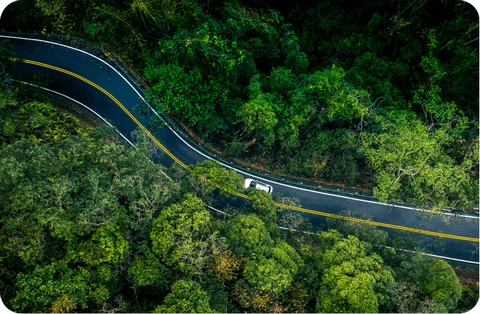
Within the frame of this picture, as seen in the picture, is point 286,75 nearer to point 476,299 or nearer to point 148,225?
point 148,225

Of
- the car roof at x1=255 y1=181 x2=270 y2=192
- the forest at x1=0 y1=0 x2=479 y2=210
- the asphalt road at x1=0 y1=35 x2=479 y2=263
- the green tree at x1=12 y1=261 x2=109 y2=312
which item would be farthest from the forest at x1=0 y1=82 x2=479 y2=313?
the forest at x1=0 y1=0 x2=479 y2=210

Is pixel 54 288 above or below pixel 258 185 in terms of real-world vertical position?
below

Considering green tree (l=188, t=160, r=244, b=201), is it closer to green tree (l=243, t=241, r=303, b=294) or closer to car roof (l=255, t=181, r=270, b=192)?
green tree (l=243, t=241, r=303, b=294)

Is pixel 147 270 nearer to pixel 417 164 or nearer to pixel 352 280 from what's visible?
pixel 352 280

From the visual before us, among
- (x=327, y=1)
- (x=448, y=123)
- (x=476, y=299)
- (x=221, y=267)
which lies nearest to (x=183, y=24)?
(x=327, y=1)

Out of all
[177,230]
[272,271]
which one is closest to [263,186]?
[272,271]

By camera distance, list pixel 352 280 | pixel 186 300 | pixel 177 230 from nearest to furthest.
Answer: pixel 186 300
pixel 177 230
pixel 352 280

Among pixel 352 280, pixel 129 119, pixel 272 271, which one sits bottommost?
pixel 352 280
